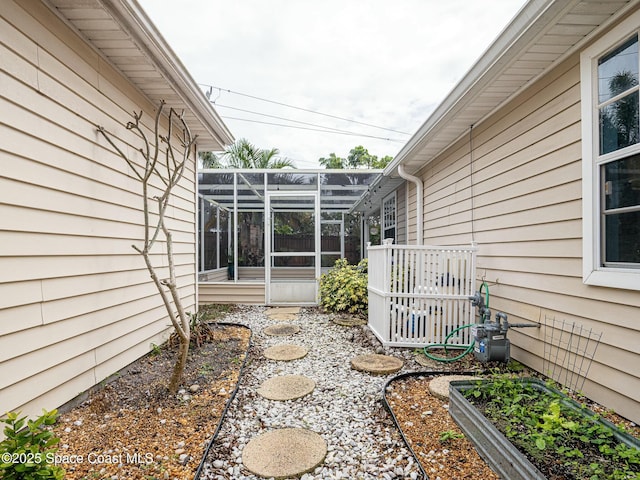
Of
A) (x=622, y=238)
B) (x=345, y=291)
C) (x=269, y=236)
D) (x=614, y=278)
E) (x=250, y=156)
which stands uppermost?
(x=250, y=156)

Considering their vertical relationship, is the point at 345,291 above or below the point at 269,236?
below

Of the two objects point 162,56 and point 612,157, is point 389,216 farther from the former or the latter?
point 162,56

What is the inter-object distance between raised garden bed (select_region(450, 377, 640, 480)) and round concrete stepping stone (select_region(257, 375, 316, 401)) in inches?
45.8

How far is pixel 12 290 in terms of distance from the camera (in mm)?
1885

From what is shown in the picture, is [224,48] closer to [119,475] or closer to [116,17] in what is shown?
[116,17]

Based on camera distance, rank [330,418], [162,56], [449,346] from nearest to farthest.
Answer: [330,418] < [162,56] < [449,346]

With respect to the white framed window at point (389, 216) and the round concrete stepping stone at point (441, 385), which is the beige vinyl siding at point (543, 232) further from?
the white framed window at point (389, 216)

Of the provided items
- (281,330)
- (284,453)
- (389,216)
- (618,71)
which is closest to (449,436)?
(284,453)

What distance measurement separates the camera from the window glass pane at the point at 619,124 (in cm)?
207

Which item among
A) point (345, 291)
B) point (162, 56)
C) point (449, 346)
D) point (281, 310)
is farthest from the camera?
point (281, 310)

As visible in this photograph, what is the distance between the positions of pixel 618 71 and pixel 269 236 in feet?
17.9

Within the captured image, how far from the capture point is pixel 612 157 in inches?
86.2

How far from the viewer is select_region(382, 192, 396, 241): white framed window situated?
7.90 m

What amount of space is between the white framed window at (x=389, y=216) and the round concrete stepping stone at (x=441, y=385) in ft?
16.6
